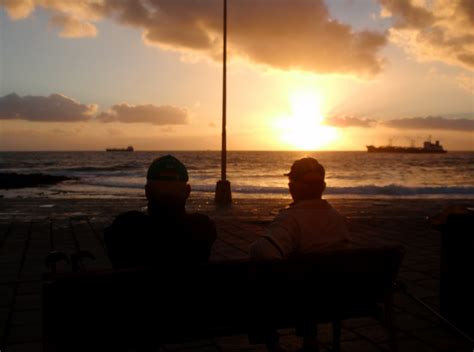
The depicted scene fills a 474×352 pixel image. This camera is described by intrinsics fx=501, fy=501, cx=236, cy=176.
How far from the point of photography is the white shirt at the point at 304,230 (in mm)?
3092

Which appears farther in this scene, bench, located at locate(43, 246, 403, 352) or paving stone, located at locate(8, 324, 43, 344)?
paving stone, located at locate(8, 324, 43, 344)

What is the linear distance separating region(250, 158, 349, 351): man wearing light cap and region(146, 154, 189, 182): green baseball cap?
66cm

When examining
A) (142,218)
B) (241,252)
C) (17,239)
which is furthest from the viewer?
(17,239)

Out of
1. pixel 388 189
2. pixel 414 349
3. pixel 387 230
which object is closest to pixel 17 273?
pixel 414 349

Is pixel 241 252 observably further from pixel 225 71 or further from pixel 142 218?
pixel 225 71

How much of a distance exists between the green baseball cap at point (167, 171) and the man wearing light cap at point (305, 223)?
0.66 meters

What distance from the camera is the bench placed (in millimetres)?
2457

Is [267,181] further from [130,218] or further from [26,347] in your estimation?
[130,218]

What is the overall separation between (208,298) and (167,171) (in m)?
0.75

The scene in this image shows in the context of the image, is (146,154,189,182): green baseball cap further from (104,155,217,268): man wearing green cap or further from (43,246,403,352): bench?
(43,246,403,352): bench

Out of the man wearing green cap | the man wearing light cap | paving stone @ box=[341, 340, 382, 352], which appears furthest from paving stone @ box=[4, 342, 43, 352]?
paving stone @ box=[341, 340, 382, 352]

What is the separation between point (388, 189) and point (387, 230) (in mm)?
22007

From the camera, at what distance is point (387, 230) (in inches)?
432

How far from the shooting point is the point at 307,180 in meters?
3.23
